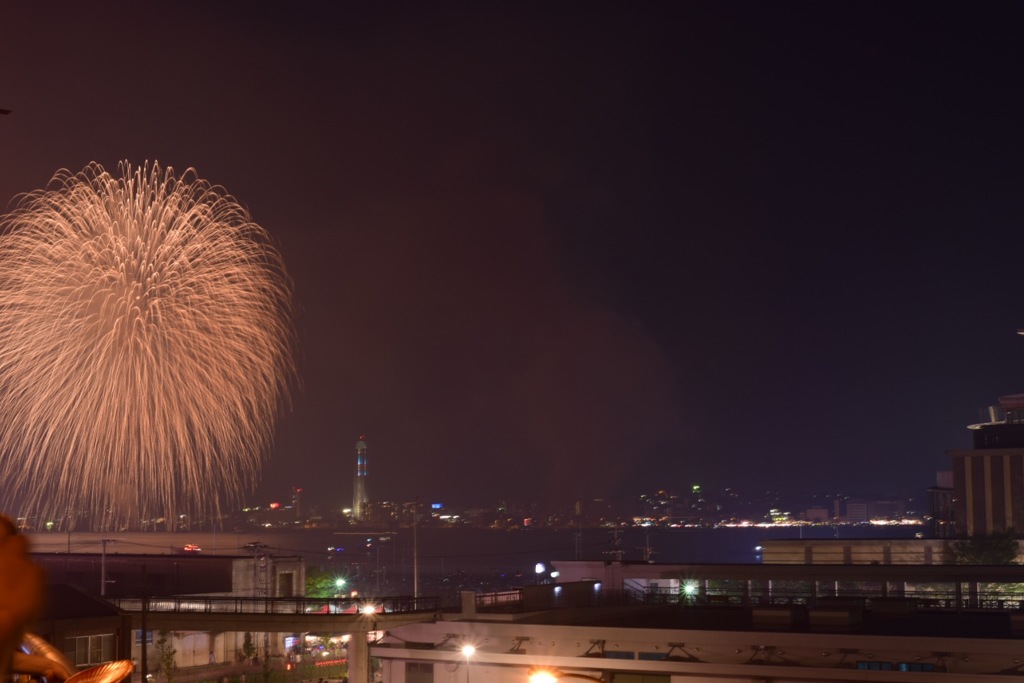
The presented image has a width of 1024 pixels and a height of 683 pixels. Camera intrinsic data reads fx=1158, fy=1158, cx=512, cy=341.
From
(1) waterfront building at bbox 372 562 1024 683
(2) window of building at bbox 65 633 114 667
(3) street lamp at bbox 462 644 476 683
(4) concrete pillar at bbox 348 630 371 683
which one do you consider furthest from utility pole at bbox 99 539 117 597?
(3) street lamp at bbox 462 644 476 683

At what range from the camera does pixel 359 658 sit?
42.4 metres

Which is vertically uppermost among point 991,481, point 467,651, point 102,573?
point 991,481

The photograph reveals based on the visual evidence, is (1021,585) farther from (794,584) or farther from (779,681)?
(779,681)

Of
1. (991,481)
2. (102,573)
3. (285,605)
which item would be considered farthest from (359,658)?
(991,481)

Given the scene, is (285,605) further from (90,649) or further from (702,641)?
(702,641)

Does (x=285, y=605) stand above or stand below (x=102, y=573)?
below

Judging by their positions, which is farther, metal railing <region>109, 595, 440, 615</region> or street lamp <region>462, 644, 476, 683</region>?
metal railing <region>109, 595, 440, 615</region>

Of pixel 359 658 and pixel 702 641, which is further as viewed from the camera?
pixel 359 658

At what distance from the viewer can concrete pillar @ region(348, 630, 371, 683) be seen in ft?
139

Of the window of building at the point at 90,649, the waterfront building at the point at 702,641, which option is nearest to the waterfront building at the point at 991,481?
the waterfront building at the point at 702,641

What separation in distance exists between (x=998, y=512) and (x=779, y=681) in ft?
334

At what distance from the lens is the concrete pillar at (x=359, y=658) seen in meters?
42.4

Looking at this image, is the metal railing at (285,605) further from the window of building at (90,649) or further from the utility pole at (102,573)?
the utility pole at (102,573)

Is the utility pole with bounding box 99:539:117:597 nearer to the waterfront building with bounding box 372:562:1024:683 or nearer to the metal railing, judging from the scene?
the metal railing
